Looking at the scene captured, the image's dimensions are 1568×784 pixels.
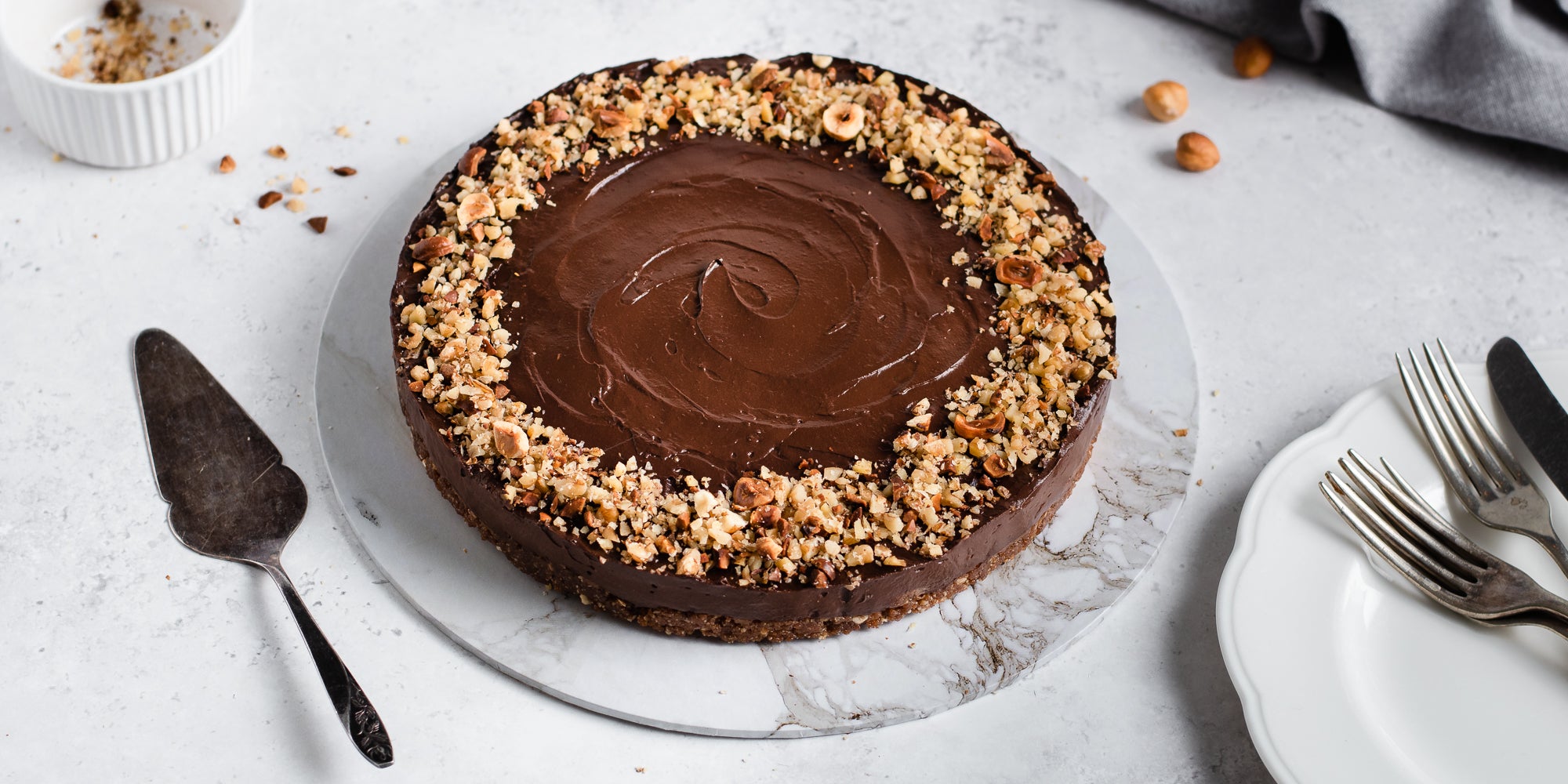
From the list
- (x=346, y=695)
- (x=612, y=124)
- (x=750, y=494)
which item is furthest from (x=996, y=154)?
(x=346, y=695)

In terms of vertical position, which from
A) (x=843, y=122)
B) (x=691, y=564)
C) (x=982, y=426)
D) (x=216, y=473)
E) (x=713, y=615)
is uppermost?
(x=843, y=122)

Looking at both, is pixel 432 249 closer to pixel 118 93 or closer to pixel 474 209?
pixel 474 209

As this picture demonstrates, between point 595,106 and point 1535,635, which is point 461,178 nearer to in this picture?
point 595,106

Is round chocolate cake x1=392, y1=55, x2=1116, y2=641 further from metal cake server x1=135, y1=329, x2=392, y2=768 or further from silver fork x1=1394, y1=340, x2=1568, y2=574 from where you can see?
silver fork x1=1394, y1=340, x2=1568, y2=574

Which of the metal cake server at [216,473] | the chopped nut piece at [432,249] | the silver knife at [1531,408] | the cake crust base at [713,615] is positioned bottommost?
the metal cake server at [216,473]

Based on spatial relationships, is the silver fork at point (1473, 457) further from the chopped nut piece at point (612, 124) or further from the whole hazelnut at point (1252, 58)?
the chopped nut piece at point (612, 124)

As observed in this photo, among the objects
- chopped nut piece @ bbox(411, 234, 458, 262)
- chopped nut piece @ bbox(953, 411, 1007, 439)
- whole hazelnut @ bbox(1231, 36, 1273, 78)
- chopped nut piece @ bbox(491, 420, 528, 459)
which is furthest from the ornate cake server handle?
whole hazelnut @ bbox(1231, 36, 1273, 78)

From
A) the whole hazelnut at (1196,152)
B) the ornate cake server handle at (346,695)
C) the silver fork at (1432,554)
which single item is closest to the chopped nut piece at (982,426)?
the silver fork at (1432,554)
